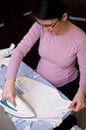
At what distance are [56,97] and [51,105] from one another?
0.05 metres

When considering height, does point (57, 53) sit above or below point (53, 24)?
below

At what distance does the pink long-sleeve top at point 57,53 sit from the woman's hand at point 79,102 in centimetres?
5

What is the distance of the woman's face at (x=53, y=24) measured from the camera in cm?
105

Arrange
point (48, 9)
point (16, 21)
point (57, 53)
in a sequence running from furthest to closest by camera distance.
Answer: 1. point (16, 21)
2. point (57, 53)
3. point (48, 9)

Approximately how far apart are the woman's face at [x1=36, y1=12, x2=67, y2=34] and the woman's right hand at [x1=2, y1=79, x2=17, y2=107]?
0.28m

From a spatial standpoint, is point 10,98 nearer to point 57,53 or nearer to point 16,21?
point 57,53

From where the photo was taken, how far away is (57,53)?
121 cm

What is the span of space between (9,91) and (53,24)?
13.4 inches

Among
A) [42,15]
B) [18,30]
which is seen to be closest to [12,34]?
[18,30]

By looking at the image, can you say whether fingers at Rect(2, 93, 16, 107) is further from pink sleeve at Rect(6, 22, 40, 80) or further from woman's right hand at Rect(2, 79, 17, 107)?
pink sleeve at Rect(6, 22, 40, 80)

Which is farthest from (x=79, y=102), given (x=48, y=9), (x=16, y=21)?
(x=16, y=21)

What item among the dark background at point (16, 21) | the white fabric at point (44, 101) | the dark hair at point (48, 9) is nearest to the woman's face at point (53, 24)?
the dark hair at point (48, 9)

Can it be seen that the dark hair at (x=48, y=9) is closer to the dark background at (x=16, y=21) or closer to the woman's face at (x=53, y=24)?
the woman's face at (x=53, y=24)

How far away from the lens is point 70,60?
47.6 inches
